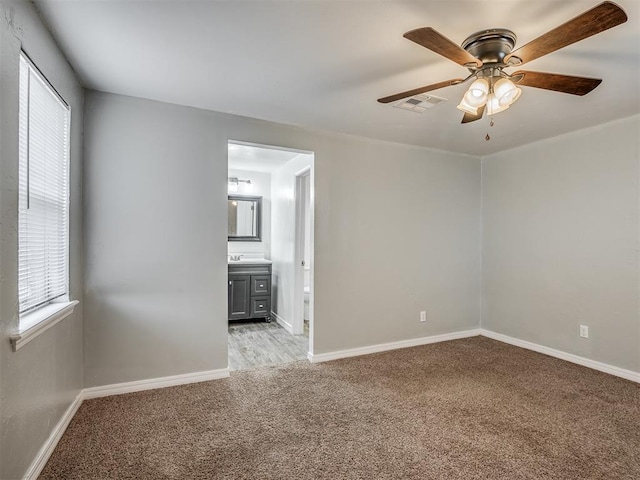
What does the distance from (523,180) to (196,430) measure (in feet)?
13.1

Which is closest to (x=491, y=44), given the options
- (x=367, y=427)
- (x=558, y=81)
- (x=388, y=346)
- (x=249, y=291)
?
(x=558, y=81)

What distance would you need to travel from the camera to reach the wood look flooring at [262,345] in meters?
3.39

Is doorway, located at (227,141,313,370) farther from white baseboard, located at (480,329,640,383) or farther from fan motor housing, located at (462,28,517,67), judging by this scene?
white baseboard, located at (480,329,640,383)

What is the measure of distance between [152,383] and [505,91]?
311 cm

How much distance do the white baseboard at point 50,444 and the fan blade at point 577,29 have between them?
3035mm

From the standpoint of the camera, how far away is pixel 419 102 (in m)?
2.63

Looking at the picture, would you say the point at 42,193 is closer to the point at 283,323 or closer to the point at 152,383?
the point at 152,383

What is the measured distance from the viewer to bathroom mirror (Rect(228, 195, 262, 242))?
5.33 metres

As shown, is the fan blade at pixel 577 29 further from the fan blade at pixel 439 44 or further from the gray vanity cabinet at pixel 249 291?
the gray vanity cabinet at pixel 249 291

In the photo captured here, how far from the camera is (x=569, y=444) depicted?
6.68 ft

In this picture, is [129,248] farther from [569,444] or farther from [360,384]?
[569,444]

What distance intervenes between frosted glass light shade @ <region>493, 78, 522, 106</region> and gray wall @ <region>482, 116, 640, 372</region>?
→ 2.13 metres

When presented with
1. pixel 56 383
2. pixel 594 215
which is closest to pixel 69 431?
pixel 56 383

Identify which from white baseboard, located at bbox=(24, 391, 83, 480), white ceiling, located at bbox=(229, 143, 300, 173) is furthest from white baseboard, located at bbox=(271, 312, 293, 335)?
white baseboard, located at bbox=(24, 391, 83, 480)
